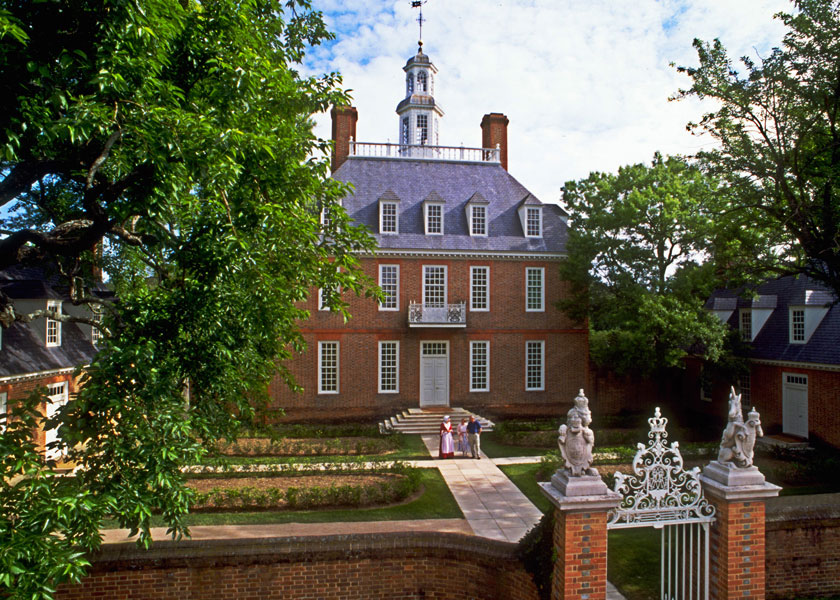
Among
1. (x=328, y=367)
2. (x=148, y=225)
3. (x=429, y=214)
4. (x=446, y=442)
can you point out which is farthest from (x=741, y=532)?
(x=429, y=214)

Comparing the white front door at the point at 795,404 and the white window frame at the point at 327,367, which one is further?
the white window frame at the point at 327,367

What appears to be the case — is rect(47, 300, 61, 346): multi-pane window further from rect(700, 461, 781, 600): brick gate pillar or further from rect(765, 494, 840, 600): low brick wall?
rect(765, 494, 840, 600): low brick wall

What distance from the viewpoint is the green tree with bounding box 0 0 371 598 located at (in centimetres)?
592

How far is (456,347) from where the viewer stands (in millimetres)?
26359

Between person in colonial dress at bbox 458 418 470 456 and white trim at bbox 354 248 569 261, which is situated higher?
white trim at bbox 354 248 569 261

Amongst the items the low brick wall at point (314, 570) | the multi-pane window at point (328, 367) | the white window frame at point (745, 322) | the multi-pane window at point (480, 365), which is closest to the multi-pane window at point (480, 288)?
the multi-pane window at point (480, 365)

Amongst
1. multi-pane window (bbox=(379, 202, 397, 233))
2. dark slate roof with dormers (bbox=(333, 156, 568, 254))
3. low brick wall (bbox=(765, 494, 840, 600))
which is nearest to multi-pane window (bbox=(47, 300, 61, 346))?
dark slate roof with dormers (bbox=(333, 156, 568, 254))

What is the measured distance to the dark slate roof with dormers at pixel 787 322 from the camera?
806 inches

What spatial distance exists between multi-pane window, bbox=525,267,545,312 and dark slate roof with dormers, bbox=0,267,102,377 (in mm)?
17591

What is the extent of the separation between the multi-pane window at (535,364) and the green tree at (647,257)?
3731mm

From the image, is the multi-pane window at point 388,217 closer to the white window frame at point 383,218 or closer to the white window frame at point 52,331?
the white window frame at point 383,218

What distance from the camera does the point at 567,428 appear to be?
22.5 feet

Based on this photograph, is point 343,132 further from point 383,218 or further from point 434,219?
point 434,219

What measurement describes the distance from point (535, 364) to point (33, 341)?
20.0 m
